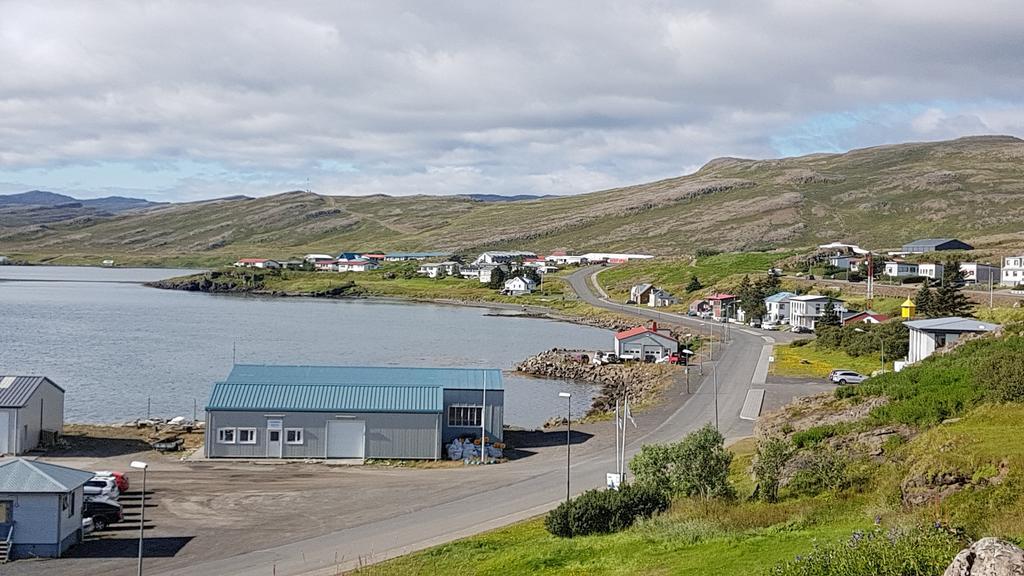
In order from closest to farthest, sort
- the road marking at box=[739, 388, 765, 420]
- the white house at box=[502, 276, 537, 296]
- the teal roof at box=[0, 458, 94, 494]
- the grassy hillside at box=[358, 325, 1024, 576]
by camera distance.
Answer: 1. the grassy hillside at box=[358, 325, 1024, 576]
2. the teal roof at box=[0, 458, 94, 494]
3. the road marking at box=[739, 388, 765, 420]
4. the white house at box=[502, 276, 537, 296]

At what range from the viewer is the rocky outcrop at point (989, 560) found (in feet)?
27.1

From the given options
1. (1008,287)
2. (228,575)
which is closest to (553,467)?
(228,575)

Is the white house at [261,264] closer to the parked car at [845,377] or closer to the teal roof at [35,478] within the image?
the parked car at [845,377]

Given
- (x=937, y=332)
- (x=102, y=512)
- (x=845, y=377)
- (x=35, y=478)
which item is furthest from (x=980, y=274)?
Answer: (x=35, y=478)

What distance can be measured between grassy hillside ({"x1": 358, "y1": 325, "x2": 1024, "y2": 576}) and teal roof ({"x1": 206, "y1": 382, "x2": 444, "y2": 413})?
10.4 meters

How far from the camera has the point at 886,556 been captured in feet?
32.6

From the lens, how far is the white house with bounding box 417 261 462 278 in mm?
141750

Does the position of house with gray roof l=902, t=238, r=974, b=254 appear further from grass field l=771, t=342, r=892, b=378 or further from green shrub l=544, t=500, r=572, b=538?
green shrub l=544, t=500, r=572, b=538

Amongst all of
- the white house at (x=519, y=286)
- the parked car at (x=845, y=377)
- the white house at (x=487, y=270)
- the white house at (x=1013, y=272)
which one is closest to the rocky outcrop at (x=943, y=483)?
the parked car at (x=845, y=377)

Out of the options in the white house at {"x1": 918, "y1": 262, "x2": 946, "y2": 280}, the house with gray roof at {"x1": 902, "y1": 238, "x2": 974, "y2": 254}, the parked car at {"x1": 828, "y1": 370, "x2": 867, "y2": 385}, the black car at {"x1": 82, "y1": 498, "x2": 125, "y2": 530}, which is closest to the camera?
the black car at {"x1": 82, "y1": 498, "x2": 125, "y2": 530}

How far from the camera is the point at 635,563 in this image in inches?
559

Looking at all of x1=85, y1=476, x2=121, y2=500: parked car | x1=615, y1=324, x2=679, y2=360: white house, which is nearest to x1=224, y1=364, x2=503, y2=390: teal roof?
x1=85, y1=476, x2=121, y2=500: parked car

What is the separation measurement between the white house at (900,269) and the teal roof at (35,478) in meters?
80.6

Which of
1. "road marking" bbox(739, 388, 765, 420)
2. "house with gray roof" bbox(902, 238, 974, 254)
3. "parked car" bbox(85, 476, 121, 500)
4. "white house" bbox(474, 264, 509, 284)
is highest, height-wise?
"house with gray roof" bbox(902, 238, 974, 254)
